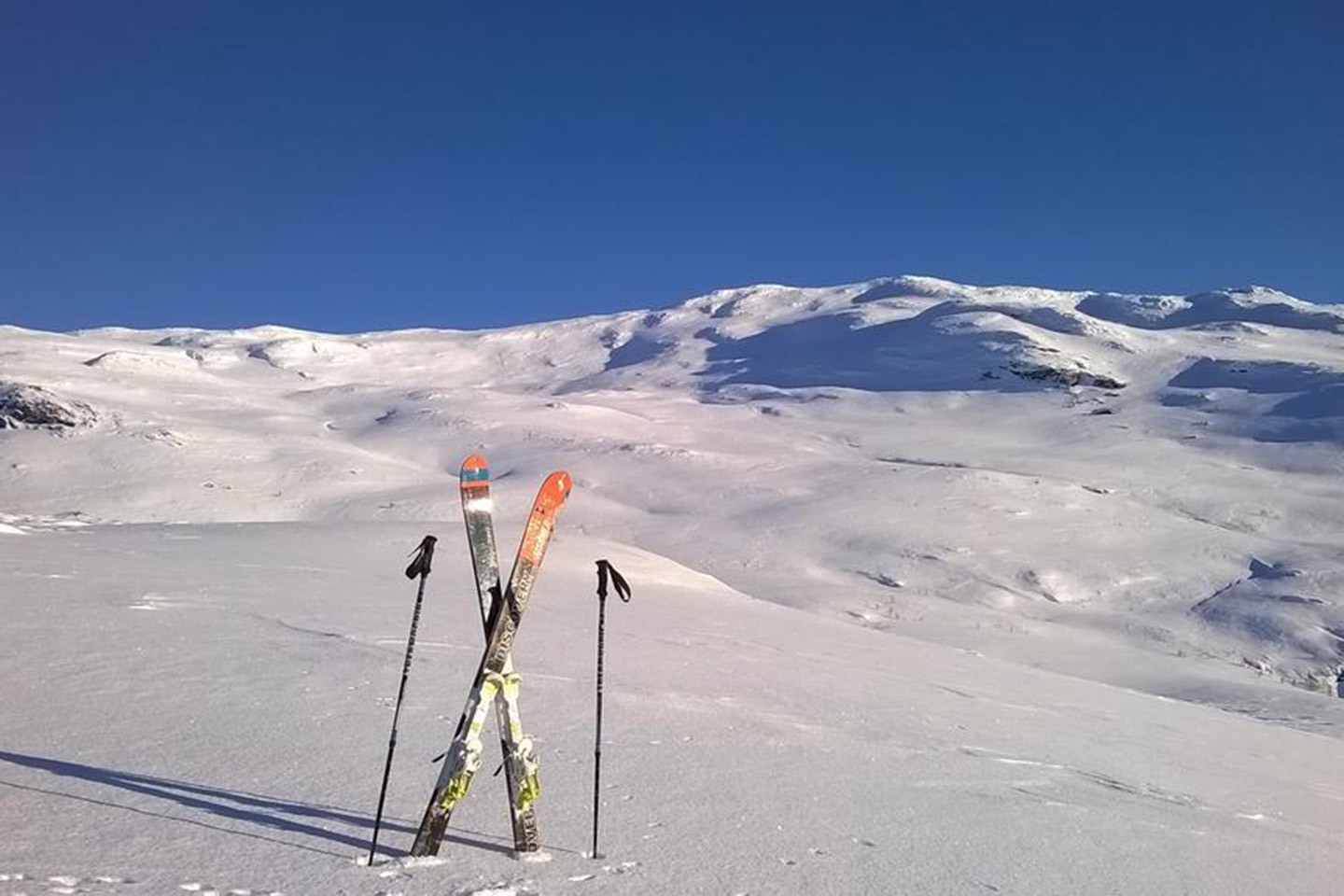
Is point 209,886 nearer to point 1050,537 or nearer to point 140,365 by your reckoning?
point 1050,537

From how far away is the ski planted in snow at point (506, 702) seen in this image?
181 inches

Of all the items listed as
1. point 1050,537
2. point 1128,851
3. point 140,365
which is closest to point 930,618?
point 1050,537

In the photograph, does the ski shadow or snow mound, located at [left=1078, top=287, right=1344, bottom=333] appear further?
snow mound, located at [left=1078, top=287, right=1344, bottom=333]

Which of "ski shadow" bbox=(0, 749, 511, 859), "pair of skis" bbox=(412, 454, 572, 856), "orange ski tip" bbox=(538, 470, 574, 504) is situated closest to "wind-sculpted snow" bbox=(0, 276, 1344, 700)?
"orange ski tip" bbox=(538, 470, 574, 504)

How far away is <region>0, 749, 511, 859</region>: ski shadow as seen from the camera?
457 cm

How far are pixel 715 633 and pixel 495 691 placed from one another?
9647mm

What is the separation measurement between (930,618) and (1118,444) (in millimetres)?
31653

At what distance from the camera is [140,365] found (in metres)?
66.4

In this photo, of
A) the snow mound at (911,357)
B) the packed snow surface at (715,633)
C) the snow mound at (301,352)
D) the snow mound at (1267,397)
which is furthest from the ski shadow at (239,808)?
the snow mound at (301,352)

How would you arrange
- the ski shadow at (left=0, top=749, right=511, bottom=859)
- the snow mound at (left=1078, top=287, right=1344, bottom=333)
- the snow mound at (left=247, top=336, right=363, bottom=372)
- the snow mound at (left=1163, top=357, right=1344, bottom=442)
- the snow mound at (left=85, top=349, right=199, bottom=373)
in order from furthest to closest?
the snow mound at (left=247, top=336, right=363, bottom=372), the snow mound at (left=1078, top=287, right=1344, bottom=333), the snow mound at (left=85, top=349, right=199, bottom=373), the snow mound at (left=1163, top=357, right=1344, bottom=442), the ski shadow at (left=0, top=749, right=511, bottom=859)

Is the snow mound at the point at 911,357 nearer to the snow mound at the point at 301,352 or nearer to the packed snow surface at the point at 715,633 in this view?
the packed snow surface at the point at 715,633

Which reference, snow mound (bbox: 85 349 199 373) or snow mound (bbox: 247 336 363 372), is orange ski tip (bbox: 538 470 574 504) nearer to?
snow mound (bbox: 85 349 199 373)

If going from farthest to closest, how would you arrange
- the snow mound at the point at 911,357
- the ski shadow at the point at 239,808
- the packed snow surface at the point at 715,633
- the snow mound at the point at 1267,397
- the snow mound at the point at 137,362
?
the snow mound at the point at 911,357
the snow mound at the point at 137,362
the snow mound at the point at 1267,397
the packed snow surface at the point at 715,633
the ski shadow at the point at 239,808

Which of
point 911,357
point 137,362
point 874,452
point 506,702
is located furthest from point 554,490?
point 911,357
